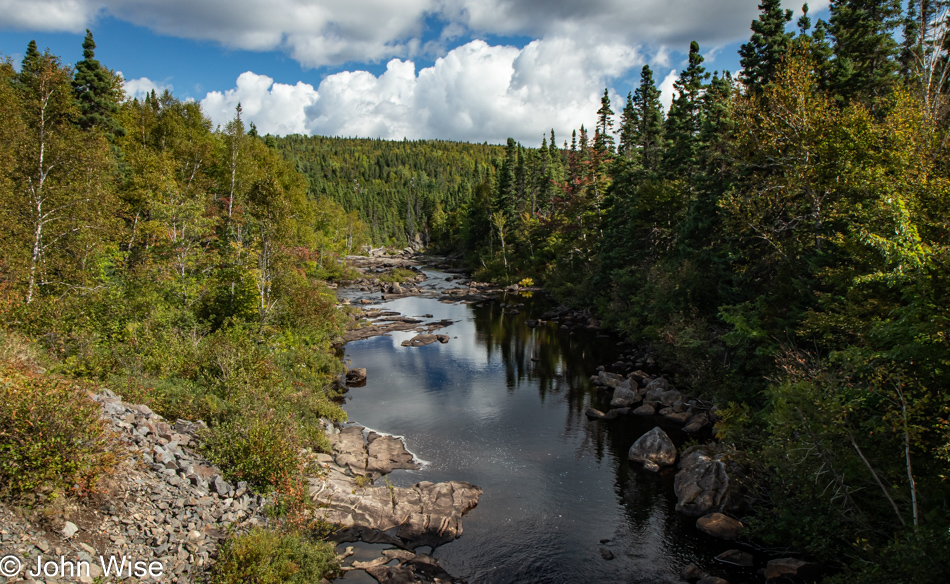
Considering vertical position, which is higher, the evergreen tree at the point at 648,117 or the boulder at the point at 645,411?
the evergreen tree at the point at 648,117

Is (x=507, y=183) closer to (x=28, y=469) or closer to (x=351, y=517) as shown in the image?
(x=351, y=517)

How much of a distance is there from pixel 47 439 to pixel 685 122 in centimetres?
4261

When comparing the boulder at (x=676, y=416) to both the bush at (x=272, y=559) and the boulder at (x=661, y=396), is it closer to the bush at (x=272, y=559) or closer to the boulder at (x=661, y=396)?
the boulder at (x=661, y=396)

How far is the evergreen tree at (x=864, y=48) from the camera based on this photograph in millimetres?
28344

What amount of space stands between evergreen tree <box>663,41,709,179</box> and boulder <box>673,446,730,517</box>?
25.3 m

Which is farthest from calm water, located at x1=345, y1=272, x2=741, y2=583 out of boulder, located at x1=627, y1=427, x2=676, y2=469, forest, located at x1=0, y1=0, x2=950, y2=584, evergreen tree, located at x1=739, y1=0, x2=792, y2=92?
evergreen tree, located at x1=739, y1=0, x2=792, y2=92

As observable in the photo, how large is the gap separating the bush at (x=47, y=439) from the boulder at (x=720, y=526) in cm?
1731

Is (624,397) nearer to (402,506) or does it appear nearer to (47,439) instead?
(402,506)

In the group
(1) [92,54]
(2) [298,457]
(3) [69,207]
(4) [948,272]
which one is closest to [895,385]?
(4) [948,272]

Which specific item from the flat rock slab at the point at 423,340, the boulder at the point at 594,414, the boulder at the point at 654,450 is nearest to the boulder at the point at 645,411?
the boulder at the point at 594,414

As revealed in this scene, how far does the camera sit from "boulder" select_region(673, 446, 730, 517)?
1697 centimetres

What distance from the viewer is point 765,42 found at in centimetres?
2791

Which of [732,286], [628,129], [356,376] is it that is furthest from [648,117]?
[356,376]

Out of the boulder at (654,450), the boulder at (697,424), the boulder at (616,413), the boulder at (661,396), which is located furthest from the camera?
the boulder at (661,396)
